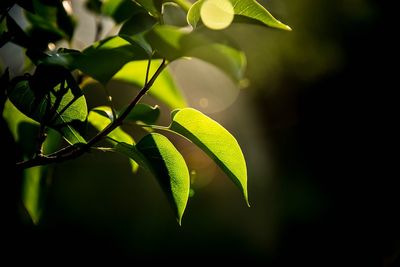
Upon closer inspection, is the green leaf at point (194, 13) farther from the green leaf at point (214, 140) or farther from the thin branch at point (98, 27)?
the thin branch at point (98, 27)

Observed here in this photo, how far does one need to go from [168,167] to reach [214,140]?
0.08 meters

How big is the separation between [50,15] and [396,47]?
4.50 meters

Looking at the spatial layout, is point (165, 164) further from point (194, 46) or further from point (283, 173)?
point (283, 173)

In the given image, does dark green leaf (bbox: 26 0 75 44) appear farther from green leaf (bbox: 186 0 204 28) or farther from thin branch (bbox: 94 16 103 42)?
green leaf (bbox: 186 0 204 28)

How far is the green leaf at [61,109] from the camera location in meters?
0.57

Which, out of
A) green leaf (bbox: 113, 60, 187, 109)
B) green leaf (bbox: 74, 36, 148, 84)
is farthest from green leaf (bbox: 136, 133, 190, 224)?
green leaf (bbox: 113, 60, 187, 109)

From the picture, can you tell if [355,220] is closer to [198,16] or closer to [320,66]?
[320,66]

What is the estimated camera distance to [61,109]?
0.58m

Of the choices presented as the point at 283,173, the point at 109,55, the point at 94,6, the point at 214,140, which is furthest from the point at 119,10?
the point at 283,173

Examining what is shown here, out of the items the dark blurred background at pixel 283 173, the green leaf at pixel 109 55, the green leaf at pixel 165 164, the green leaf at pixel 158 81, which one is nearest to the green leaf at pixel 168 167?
the green leaf at pixel 165 164

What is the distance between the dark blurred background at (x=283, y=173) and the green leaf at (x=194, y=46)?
3064 millimetres

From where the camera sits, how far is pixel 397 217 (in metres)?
3.78

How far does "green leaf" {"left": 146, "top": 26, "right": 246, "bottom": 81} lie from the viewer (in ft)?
1.57

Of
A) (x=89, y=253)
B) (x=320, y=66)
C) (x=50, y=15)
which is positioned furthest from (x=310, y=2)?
(x=50, y=15)
